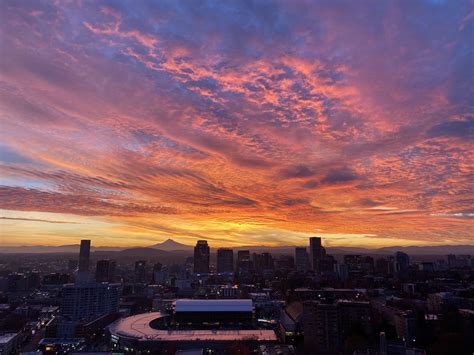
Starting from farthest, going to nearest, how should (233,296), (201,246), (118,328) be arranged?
1. (201,246)
2. (233,296)
3. (118,328)

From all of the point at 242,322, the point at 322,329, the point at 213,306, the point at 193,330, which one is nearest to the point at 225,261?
the point at 213,306

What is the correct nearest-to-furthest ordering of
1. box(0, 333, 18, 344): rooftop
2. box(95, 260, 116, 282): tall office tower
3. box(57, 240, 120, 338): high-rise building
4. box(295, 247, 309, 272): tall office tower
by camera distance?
box(0, 333, 18, 344): rooftop, box(57, 240, 120, 338): high-rise building, box(95, 260, 116, 282): tall office tower, box(295, 247, 309, 272): tall office tower

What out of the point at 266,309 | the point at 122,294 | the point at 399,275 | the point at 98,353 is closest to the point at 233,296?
the point at 266,309

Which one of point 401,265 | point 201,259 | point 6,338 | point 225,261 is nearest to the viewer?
point 6,338

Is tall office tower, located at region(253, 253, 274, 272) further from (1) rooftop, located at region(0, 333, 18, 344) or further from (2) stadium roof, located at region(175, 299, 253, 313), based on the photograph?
(1) rooftop, located at region(0, 333, 18, 344)

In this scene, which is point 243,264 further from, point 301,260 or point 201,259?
point 301,260

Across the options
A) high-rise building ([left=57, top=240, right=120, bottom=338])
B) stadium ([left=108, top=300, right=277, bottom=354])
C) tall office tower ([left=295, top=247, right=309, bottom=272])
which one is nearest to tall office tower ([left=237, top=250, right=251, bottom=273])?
tall office tower ([left=295, top=247, right=309, bottom=272])

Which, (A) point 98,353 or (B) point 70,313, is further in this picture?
(B) point 70,313

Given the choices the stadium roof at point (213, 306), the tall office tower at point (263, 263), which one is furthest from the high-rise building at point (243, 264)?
the stadium roof at point (213, 306)

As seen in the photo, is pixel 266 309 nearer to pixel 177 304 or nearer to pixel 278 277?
pixel 177 304
